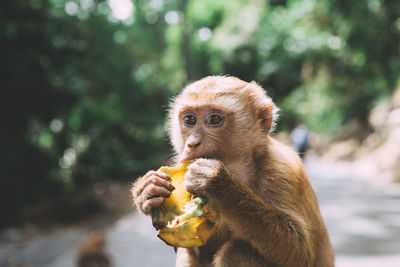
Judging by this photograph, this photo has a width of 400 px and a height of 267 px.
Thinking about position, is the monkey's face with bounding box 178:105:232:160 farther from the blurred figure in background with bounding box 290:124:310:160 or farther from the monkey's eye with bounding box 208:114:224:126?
the blurred figure in background with bounding box 290:124:310:160

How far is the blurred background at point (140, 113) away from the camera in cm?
1029

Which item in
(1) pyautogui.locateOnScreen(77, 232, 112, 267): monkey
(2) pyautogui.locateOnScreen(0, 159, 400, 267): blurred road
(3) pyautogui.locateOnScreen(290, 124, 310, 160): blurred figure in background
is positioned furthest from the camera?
(3) pyautogui.locateOnScreen(290, 124, 310, 160): blurred figure in background

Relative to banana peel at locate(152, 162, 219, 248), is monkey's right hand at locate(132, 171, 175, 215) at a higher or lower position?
higher

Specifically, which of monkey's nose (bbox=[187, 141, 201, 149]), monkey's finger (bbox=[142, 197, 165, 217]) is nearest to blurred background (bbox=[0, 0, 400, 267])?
monkey's nose (bbox=[187, 141, 201, 149])

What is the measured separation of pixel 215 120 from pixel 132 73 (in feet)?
64.0

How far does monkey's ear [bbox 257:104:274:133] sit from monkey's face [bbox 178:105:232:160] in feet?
1.07

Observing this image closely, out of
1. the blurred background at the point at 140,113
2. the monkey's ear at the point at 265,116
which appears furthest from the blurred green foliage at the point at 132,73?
the monkey's ear at the point at 265,116

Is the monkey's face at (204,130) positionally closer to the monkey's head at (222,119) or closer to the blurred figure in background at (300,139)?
the monkey's head at (222,119)

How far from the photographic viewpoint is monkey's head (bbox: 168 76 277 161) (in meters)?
2.71

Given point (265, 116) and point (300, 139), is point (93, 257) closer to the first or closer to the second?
point (265, 116)

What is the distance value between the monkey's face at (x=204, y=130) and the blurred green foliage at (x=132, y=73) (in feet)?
23.9

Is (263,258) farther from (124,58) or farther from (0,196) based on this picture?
(124,58)

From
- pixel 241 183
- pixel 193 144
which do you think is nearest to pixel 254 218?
pixel 241 183

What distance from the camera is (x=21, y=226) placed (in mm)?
11836
